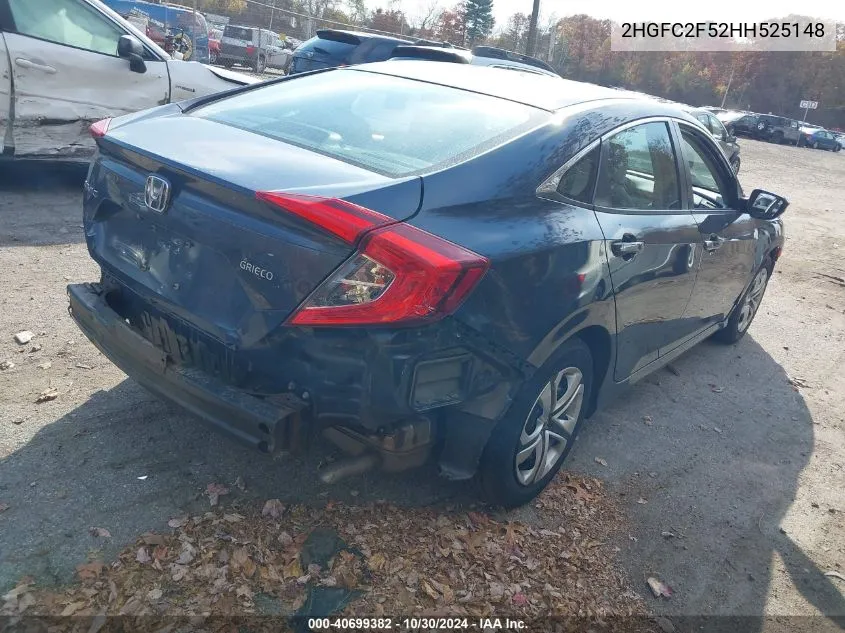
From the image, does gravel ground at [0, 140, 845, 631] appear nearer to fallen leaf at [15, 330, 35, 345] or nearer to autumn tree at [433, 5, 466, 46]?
fallen leaf at [15, 330, 35, 345]

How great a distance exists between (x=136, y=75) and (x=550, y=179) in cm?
540

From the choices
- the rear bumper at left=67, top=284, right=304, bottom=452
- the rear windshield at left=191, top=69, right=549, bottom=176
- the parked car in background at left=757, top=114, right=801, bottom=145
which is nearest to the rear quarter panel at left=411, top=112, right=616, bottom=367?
the rear windshield at left=191, top=69, right=549, bottom=176

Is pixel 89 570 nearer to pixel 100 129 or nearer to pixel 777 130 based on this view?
pixel 100 129

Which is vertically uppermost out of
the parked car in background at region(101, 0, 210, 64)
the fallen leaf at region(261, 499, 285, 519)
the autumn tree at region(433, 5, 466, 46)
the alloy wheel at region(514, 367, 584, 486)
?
the autumn tree at region(433, 5, 466, 46)

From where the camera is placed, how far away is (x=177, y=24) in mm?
27312

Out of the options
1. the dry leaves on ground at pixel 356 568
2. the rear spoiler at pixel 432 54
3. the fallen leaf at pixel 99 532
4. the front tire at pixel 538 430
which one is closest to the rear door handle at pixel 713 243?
the front tire at pixel 538 430

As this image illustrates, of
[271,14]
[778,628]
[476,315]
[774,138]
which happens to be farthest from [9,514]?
[774,138]

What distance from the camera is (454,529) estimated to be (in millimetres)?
2941

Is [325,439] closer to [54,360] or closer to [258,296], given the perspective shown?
[258,296]

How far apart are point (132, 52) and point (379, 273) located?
5.51 m

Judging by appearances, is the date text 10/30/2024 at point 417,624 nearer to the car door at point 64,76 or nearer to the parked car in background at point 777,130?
the car door at point 64,76

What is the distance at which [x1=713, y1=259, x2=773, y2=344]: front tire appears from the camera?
548 cm

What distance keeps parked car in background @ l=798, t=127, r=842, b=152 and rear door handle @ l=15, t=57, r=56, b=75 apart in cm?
4494

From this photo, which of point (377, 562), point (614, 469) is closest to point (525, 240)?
point (377, 562)
